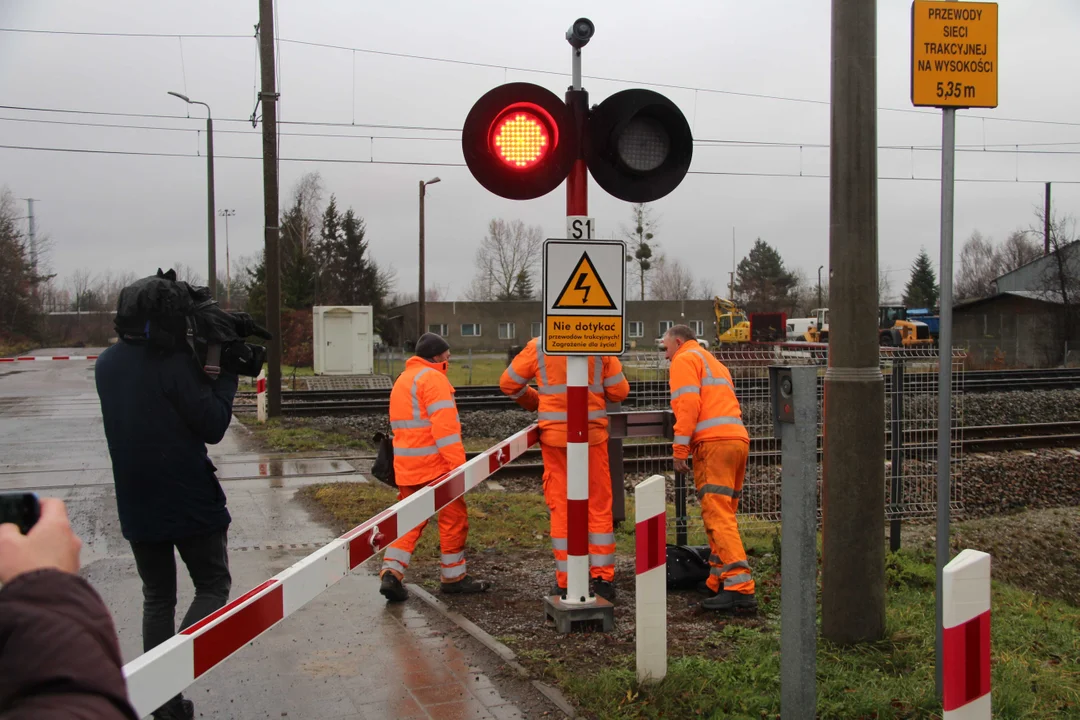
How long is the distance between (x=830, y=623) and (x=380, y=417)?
14.6m

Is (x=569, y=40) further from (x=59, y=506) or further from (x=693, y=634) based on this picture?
(x=59, y=506)

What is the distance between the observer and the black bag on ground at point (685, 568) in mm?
6453

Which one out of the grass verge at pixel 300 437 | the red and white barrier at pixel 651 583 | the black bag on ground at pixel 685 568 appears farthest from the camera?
the grass verge at pixel 300 437

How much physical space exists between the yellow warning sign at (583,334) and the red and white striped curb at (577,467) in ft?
0.36

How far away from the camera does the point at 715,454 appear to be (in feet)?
20.2

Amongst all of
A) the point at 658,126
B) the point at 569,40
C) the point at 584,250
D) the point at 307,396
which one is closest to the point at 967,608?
the point at 584,250

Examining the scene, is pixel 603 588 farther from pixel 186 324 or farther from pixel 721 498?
pixel 186 324

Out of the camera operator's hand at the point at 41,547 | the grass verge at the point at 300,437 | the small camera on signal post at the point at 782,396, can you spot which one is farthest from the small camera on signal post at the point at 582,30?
the grass verge at the point at 300,437

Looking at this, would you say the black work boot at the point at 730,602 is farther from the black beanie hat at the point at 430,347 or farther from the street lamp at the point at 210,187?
the street lamp at the point at 210,187

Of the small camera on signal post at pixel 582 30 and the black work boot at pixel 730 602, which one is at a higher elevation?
the small camera on signal post at pixel 582 30

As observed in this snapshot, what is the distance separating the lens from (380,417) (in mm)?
18781

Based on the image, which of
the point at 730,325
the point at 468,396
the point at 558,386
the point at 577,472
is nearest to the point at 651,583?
the point at 577,472

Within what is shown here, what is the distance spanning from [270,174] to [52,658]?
1733 cm

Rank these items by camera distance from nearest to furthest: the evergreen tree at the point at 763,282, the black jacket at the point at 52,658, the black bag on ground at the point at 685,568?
the black jacket at the point at 52,658 < the black bag on ground at the point at 685,568 < the evergreen tree at the point at 763,282
